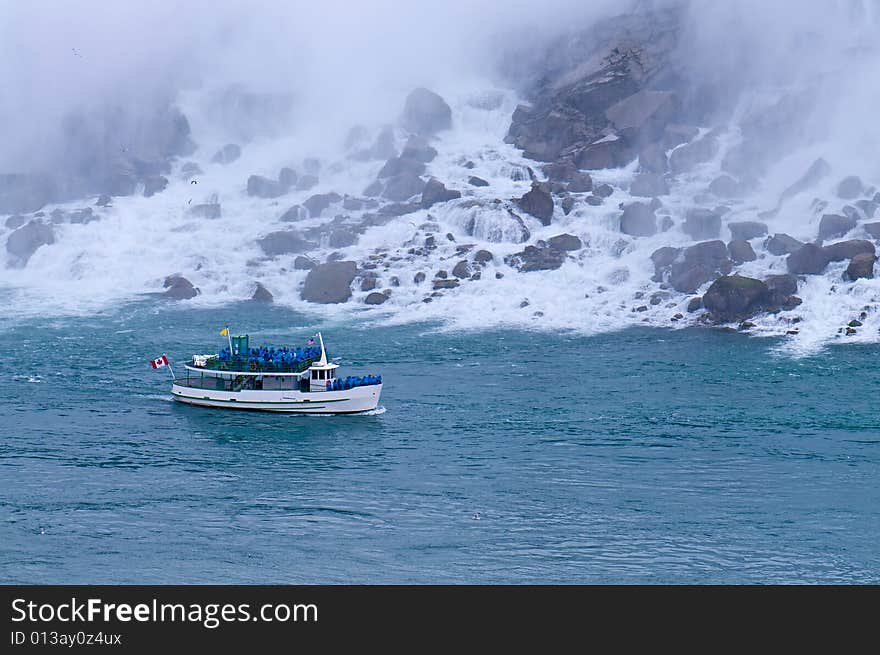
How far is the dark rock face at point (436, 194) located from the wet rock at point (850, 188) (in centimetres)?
3550

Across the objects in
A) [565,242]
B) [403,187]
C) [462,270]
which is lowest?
[462,270]

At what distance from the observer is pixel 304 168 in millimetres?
146500

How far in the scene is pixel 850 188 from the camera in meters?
121

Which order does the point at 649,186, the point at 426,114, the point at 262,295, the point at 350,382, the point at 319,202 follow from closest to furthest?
1. the point at 350,382
2. the point at 262,295
3. the point at 649,186
4. the point at 319,202
5. the point at 426,114

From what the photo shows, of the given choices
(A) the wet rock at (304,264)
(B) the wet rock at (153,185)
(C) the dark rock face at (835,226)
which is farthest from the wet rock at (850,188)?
Answer: (B) the wet rock at (153,185)

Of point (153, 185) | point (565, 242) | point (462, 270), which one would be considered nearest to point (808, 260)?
point (565, 242)

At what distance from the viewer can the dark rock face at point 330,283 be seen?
112 metres

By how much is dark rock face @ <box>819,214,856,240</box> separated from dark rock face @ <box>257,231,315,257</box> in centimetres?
4621

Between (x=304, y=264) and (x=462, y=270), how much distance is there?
1616 cm

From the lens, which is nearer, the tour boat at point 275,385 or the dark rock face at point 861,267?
the tour boat at point 275,385

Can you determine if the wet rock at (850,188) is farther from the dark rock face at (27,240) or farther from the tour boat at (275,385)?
the dark rock face at (27,240)

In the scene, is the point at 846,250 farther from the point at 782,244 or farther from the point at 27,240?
the point at 27,240

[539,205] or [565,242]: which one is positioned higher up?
[539,205]
